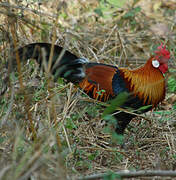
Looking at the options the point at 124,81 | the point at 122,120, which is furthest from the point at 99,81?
the point at 122,120

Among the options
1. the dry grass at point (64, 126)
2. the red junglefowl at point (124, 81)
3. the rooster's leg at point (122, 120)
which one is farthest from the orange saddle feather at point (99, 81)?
the rooster's leg at point (122, 120)

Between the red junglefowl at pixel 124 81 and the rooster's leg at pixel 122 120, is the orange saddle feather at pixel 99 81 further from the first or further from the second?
the rooster's leg at pixel 122 120

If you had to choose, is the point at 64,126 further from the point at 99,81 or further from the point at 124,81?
the point at 124,81

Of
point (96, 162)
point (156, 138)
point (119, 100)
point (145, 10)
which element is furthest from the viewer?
point (145, 10)

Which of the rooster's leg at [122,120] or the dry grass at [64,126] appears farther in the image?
the rooster's leg at [122,120]

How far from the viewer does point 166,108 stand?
4715 millimetres

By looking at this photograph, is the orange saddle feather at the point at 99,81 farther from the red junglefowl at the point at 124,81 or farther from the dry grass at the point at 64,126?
the dry grass at the point at 64,126

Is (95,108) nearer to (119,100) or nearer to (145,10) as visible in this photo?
(119,100)

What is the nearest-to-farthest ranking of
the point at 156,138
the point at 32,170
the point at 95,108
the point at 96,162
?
the point at 32,170 < the point at 96,162 < the point at 95,108 < the point at 156,138

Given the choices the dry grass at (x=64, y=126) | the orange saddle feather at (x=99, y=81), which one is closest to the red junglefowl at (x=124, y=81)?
the orange saddle feather at (x=99, y=81)

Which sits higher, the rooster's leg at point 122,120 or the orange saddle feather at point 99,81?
the orange saddle feather at point 99,81

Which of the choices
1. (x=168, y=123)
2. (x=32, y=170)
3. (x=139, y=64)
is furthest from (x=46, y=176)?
(x=139, y=64)

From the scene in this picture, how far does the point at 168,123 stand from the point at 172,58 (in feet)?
3.70

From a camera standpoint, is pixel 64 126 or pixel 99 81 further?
pixel 99 81
